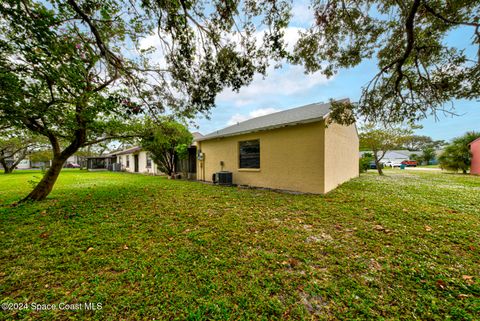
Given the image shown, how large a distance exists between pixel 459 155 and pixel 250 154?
1975cm

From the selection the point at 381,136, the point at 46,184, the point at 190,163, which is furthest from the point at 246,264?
the point at 381,136

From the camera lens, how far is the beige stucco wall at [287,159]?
6629mm

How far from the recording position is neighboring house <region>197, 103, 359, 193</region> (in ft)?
21.8

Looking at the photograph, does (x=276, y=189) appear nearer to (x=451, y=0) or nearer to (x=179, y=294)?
(x=179, y=294)

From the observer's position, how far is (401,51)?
4.69m

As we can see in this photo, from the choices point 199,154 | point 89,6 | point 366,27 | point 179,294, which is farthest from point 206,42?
point 199,154

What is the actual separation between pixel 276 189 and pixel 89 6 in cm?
795

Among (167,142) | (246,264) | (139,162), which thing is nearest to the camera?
(246,264)

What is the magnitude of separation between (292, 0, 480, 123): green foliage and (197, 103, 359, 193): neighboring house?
70.1 inches

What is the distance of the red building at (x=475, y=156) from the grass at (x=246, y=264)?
15.9m

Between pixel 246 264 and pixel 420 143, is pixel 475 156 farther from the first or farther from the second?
pixel 420 143

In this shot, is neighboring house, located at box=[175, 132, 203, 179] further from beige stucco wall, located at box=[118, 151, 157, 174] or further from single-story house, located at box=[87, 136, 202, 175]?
beige stucco wall, located at box=[118, 151, 157, 174]

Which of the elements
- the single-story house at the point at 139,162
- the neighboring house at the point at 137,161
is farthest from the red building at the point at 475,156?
the neighboring house at the point at 137,161

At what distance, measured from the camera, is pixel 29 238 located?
3303mm
